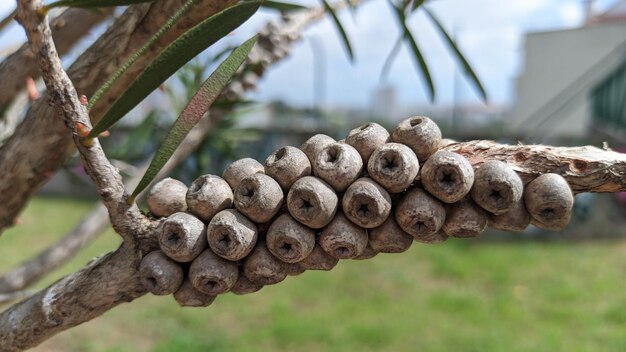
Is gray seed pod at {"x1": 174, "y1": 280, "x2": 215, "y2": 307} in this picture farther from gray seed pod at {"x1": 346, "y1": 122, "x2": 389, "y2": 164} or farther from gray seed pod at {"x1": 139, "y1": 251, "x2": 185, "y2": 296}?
gray seed pod at {"x1": 346, "y1": 122, "x2": 389, "y2": 164}

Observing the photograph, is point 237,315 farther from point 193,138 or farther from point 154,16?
point 154,16

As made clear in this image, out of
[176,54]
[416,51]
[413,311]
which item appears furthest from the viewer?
[413,311]

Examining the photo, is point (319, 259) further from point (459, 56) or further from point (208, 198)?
point (459, 56)

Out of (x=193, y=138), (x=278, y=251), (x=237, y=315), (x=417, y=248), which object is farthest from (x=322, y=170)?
(x=417, y=248)

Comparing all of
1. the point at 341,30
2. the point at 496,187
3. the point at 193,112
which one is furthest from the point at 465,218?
the point at 341,30

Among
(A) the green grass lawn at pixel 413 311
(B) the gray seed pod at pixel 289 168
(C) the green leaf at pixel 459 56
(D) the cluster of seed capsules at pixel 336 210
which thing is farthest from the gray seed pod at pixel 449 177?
(A) the green grass lawn at pixel 413 311

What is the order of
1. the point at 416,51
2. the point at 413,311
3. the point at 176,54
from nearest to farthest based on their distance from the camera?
the point at 176,54, the point at 416,51, the point at 413,311

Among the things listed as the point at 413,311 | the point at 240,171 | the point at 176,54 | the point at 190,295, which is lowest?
the point at 413,311

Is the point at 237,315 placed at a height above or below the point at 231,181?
below
